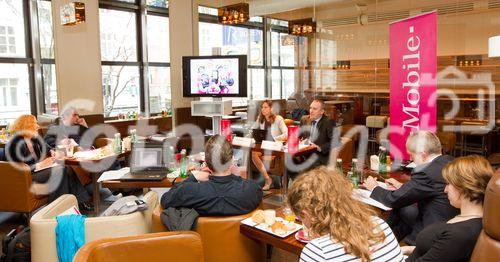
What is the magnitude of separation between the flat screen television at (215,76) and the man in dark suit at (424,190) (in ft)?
15.4

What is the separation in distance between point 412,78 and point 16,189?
3981 millimetres

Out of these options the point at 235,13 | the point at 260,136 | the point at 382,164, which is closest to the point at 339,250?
the point at 382,164

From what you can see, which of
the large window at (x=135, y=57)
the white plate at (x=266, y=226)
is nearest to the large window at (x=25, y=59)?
the large window at (x=135, y=57)

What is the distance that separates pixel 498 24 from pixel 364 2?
2.06 metres

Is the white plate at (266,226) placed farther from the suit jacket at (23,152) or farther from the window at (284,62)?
the window at (284,62)

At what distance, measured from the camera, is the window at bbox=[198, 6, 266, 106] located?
8891mm

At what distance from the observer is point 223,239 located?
2.41 metres

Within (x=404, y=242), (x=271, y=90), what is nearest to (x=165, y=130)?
(x=271, y=90)

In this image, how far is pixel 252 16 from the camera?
862 centimetres

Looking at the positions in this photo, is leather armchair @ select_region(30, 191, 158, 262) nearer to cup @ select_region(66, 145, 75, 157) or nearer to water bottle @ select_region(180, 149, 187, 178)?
water bottle @ select_region(180, 149, 187, 178)

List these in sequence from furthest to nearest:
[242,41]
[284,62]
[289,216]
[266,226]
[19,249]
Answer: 1. [242,41]
2. [284,62]
3. [19,249]
4. [289,216]
5. [266,226]

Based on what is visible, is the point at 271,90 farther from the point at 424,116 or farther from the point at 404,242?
the point at 404,242

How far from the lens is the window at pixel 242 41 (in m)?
8.89

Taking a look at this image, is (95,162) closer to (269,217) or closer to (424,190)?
(269,217)
